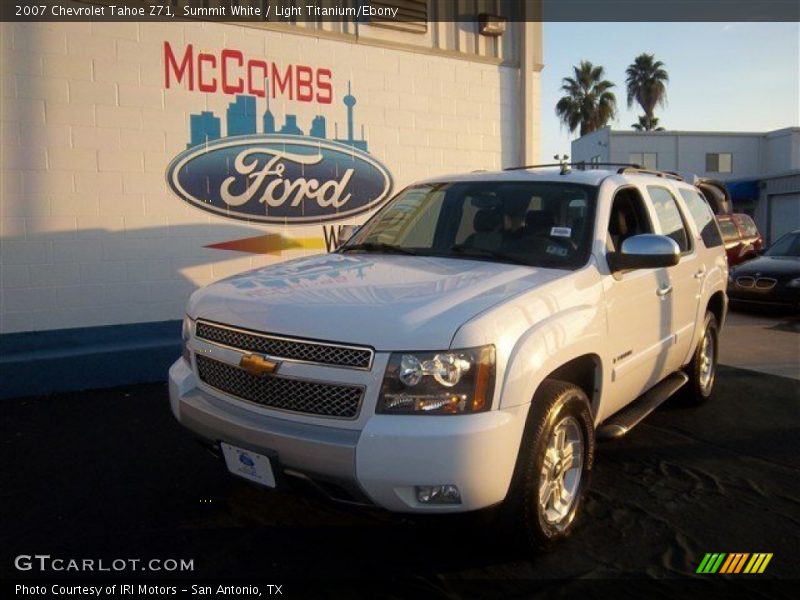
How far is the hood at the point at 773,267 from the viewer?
11297 millimetres

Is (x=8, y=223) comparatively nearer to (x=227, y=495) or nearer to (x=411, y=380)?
(x=227, y=495)

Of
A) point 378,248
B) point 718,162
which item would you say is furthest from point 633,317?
point 718,162

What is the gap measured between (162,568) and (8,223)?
4146mm

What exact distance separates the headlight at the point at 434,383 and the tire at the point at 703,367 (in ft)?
11.2

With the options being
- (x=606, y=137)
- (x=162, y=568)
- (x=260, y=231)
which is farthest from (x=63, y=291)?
(x=606, y=137)

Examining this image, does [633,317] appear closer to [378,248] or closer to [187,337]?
[378,248]

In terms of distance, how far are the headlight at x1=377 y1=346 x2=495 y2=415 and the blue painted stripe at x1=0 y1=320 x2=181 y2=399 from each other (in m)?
4.37

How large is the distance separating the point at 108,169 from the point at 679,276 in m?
5.00

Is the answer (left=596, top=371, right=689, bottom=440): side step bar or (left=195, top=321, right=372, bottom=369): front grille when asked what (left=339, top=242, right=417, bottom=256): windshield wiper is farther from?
(left=596, top=371, right=689, bottom=440): side step bar

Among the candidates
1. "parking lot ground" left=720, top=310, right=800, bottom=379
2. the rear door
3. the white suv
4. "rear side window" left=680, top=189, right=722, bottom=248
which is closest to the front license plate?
the white suv

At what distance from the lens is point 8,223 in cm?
615

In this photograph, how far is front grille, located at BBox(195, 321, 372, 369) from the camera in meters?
2.90

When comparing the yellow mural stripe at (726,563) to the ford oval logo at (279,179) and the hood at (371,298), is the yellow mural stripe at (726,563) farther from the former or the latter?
the ford oval logo at (279,179)

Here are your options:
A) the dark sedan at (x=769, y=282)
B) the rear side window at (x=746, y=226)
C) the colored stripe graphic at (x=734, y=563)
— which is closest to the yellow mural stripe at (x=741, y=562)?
the colored stripe graphic at (x=734, y=563)
